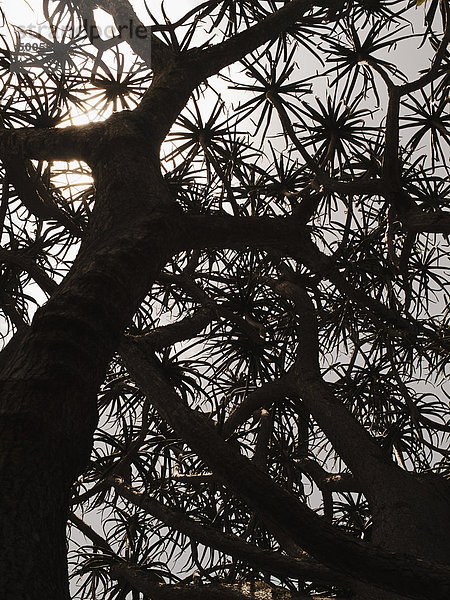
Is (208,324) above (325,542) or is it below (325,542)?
above

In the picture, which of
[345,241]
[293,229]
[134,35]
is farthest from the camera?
[345,241]

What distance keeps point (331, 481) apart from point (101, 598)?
2.02m

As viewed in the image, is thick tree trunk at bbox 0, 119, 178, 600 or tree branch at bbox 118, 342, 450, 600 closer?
thick tree trunk at bbox 0, 119, 178, 600

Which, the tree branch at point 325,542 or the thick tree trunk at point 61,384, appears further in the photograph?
the tree branch at point 325,542

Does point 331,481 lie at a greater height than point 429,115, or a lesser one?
lesser

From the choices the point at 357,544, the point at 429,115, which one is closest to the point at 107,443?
the point at 357,544

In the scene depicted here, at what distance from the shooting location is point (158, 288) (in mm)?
4680

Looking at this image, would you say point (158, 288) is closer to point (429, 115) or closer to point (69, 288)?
point (429, 115)

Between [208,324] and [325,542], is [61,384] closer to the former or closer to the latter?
[325,542]

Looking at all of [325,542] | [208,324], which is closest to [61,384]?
[325,542]

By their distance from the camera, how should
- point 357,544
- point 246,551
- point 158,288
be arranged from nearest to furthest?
point 357,544, point 246,551, point 158,288

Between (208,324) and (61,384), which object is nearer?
(61,384)

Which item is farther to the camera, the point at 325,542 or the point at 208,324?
the point at 208,324

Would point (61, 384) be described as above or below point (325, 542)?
above
